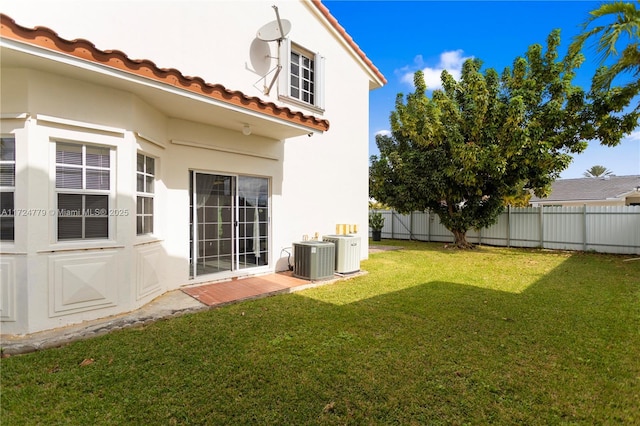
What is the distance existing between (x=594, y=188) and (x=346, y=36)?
29909 millimetres

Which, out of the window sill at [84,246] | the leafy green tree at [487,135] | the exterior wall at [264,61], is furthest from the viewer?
the leafy green tree at [487,135]

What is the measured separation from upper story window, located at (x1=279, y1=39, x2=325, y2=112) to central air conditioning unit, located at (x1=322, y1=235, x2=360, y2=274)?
13.1ft

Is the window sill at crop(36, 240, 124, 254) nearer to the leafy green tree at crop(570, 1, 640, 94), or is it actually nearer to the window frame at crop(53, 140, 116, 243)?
the window frame at crop(53, 140, 116, 243)

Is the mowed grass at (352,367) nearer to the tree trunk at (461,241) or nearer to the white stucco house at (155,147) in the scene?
the white stucco house at (155,147)

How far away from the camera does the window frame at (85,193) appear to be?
14.8 feet

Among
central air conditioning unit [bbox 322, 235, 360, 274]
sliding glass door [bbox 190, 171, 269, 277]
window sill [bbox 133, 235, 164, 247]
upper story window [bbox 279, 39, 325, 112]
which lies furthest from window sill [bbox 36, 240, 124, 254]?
upper story window [bbox 279, 39, 325, 112]

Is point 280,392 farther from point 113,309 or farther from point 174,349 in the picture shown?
point 113,309

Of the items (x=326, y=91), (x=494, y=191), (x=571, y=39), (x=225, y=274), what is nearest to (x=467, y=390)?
(x=225, y=274)

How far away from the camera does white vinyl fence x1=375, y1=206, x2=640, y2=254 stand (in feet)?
40.1

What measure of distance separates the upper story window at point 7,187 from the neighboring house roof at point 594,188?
30.7 metres

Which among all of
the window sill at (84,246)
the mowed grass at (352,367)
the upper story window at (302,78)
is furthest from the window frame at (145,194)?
the upper story window at (302,78)

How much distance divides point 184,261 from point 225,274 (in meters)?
1.09

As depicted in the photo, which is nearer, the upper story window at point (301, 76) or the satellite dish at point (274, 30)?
the satellite dish at point (274, 30)

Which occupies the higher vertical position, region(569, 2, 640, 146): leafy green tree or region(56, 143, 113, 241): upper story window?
region(569, 2, 640, 146): leafy green tree
